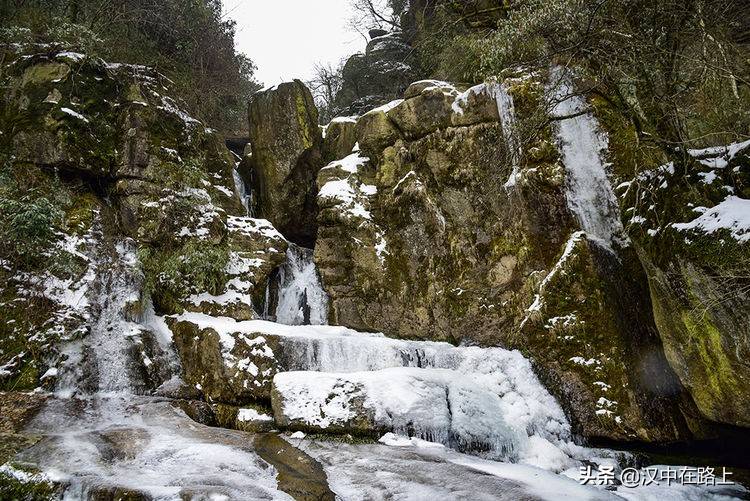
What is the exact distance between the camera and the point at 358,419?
6773 millimetres

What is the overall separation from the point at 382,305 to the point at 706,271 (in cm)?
699

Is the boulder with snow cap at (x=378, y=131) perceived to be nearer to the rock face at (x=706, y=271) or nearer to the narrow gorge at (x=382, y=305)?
the narrow gorge at (x=382, y=305)

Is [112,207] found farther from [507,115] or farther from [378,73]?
[378,73]

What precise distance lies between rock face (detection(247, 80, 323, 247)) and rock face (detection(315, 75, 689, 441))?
8.89 feet

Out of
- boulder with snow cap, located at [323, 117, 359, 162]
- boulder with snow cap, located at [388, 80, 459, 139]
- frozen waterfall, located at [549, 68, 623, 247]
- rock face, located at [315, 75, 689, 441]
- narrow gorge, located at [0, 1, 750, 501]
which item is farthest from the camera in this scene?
boulder with snow cap, located at [323, 117, 359, 162]

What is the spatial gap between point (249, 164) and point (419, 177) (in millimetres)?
8091

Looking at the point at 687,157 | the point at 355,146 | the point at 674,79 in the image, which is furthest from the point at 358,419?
the point at 355,146

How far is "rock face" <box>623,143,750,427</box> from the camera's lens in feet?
19.1

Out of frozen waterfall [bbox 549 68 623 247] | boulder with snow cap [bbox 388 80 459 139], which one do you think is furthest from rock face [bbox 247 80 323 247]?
frozen waterfall [bbox 549 68 623 247]

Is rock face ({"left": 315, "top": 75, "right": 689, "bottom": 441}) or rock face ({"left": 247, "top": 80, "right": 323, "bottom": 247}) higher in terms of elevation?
rock face ({"left": 247, "top": 80, "right": 323, "bottom": 247})

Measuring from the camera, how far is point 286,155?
15.0 meters

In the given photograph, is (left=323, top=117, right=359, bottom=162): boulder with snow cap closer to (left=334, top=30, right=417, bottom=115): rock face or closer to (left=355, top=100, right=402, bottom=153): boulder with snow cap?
(left=355, top=100, right=402, bottom=153): boulder with snow cap

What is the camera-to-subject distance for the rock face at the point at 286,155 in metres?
14.9

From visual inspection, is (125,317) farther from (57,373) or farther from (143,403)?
(143,403)
